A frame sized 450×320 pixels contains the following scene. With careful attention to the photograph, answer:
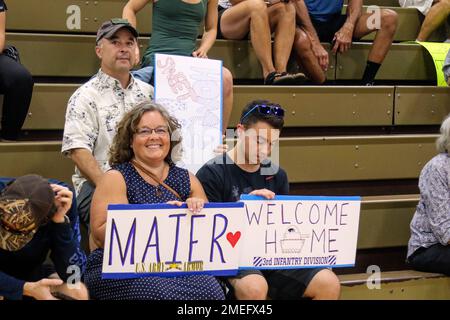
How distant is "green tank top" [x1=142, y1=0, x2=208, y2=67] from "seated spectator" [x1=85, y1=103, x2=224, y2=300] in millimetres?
866

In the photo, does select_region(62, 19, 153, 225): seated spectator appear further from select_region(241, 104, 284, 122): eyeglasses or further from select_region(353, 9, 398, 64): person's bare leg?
select_region(353, 9, 398, 64): person's bare leg

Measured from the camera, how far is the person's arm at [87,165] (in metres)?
2.73

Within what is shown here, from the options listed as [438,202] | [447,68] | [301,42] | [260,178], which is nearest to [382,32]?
[447,68]

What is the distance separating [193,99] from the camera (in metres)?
3.14

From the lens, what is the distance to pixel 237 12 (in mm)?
3820

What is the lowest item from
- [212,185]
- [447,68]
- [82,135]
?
[212,185]

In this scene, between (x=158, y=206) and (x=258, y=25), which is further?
(x=258, y=25)

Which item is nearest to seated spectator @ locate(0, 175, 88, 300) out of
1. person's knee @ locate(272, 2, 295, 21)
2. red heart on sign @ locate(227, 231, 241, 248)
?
red heart on sign @ locate(227, 231, 241, 248)

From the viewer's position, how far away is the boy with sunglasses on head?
258cm

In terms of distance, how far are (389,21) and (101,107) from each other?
1.91 metres

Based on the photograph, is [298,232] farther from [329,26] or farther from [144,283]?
[329,26]

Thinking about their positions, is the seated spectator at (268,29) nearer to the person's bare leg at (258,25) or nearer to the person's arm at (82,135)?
the person's bare leg at (258,25)

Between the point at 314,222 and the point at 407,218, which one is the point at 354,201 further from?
the point at 407,218

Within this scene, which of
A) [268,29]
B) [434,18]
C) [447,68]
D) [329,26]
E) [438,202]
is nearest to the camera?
[438,202]
